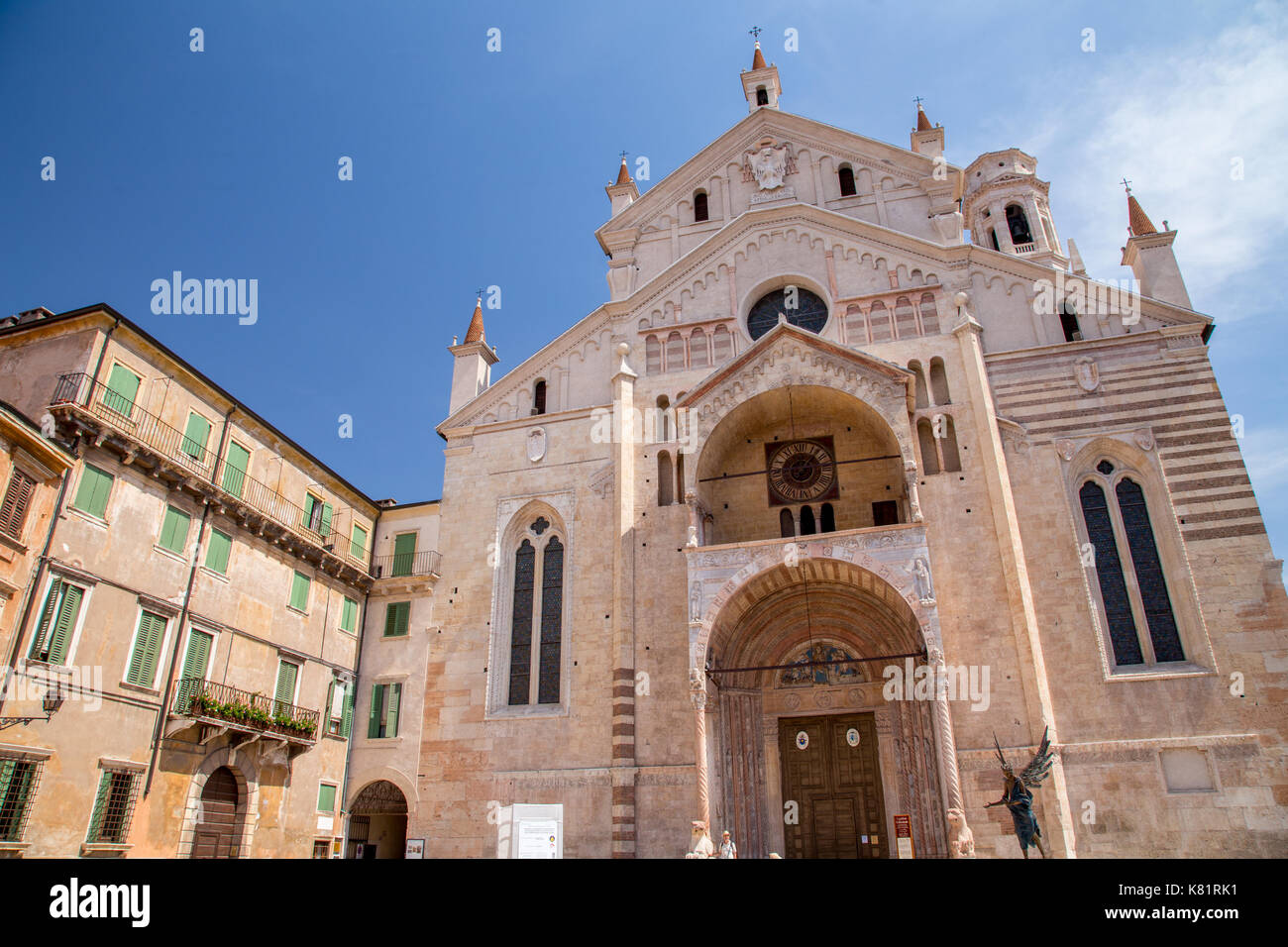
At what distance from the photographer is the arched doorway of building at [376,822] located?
26.2 metres

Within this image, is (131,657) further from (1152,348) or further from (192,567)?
(1152,348)

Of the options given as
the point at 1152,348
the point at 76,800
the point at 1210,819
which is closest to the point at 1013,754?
the point at 1210,819

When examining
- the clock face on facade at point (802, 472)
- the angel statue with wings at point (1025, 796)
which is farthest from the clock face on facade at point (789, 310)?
the angel statue with wings at point (1025, 796)

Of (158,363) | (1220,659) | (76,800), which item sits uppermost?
(158,363)

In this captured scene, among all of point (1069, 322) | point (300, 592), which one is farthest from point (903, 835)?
point (300, 592)

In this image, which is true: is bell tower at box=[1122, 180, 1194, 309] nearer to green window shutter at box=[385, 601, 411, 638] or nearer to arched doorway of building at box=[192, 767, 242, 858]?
green window shutter at box=[385, 601, 411, 638]

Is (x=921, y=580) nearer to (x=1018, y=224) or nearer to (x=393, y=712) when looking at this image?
(x=393, y=712)

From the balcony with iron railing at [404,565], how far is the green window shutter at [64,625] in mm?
10969

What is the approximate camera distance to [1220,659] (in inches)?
667

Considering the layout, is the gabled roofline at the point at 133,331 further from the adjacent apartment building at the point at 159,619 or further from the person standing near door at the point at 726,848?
the person standing near door at the point at 726,848

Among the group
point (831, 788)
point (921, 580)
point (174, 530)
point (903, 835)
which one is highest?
point (174, 530)

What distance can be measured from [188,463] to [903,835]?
65.7 ft

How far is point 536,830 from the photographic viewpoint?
19.3 meters
